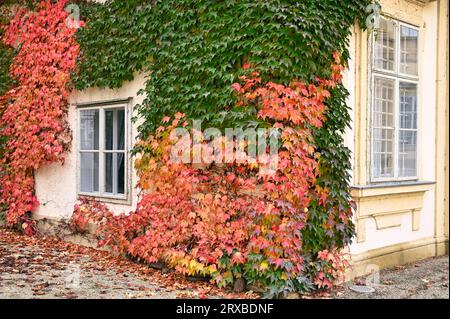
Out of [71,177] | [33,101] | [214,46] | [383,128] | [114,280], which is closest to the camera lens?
[214,46]

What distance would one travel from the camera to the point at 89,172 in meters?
8.00

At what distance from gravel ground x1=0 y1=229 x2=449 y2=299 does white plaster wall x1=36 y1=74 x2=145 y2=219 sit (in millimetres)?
888

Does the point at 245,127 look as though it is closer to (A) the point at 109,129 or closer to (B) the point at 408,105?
(A) the point at 109,129

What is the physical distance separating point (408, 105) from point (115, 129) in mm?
4304

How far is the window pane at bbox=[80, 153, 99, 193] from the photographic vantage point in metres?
7.92

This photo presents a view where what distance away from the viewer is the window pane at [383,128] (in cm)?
673

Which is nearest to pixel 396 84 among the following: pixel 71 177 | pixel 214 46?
pixel 214 46

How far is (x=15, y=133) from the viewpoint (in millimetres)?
8742

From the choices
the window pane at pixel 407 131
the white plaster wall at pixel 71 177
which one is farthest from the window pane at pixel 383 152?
the white plaster wall at pixel 71 177

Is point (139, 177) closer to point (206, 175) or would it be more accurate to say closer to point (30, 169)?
point (206, 175)

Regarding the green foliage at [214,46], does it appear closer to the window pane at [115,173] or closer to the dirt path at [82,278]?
the window pane at [115,173]

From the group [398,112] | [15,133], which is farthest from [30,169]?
[398,112]

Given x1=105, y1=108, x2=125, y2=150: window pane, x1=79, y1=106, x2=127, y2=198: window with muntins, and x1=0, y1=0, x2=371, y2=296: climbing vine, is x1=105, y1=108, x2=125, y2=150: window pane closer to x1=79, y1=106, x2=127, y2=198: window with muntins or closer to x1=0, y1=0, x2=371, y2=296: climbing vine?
x1=79, y1=106, x2=127, y2=198: window with muntins

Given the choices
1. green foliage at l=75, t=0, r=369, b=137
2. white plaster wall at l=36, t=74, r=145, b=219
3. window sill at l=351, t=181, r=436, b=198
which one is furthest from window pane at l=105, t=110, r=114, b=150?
window sill at l=351, t=181, r=436, b=198
